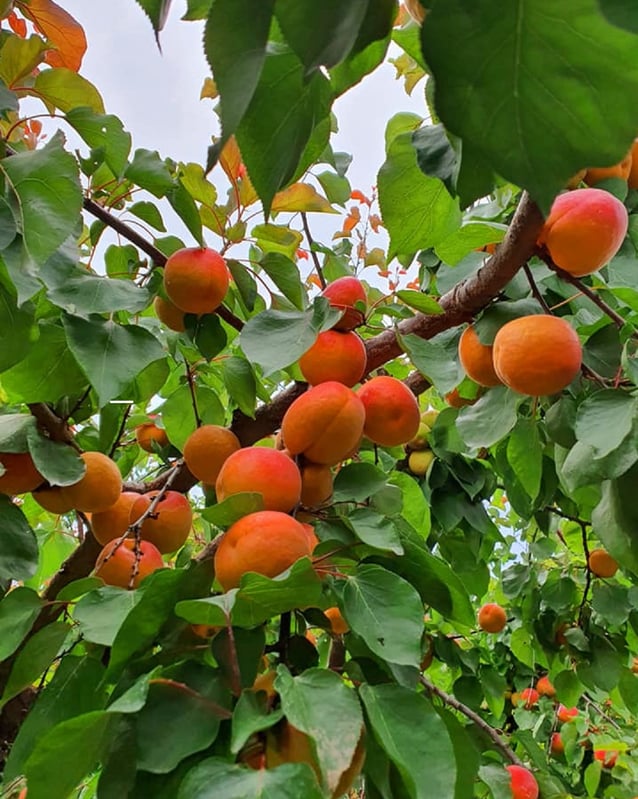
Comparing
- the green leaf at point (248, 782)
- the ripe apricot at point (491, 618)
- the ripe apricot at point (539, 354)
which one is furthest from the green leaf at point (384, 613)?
the ripe apricot at point (491, 618)

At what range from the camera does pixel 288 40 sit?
240 millimetres

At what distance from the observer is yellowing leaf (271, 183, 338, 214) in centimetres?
98

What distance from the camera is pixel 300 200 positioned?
3.24 feet

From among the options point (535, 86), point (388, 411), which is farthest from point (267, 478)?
point (535, 86)

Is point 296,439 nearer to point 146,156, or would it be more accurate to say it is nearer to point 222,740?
point 222,740

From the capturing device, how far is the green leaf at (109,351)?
70 centimetres

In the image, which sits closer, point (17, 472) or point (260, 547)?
point (260, 547)

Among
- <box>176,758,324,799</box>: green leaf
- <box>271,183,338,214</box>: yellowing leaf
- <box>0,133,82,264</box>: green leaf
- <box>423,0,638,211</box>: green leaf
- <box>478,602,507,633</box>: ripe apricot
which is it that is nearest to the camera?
<box>423,0,638,211</box>: green leaf

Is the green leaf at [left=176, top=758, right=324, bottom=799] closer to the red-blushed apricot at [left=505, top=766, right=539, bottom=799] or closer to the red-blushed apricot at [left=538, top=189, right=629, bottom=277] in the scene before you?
the red-blushed apricot at [left=538, top=189, right=629, bottom=277]

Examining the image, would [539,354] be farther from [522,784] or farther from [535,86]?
[522,784]

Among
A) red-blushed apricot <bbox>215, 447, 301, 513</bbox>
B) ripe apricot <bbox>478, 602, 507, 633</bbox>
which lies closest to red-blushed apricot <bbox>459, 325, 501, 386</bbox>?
red-blushed apricot <bbox>215, 447, 301, 513</bbox>

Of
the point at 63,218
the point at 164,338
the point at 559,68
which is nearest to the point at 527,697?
the point at 164,338

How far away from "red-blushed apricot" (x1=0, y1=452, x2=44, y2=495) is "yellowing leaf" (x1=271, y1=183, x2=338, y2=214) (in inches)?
17.5

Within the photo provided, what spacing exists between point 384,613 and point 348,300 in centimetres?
35
